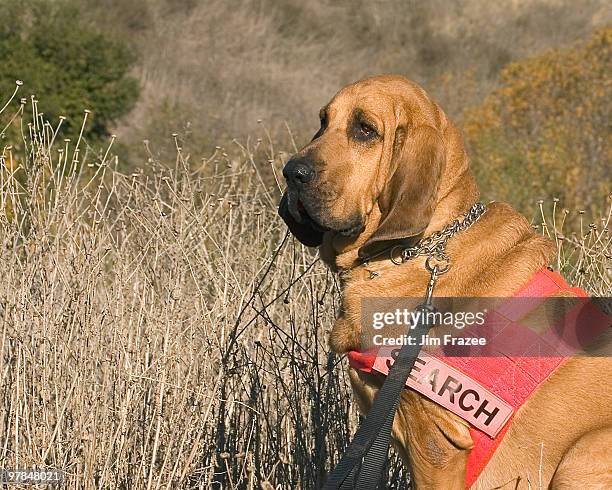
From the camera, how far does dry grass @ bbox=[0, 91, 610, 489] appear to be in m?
4.27

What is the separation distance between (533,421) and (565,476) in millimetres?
201

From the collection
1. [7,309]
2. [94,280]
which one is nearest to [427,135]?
[94,280]

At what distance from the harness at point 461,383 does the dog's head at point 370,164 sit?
281 mm

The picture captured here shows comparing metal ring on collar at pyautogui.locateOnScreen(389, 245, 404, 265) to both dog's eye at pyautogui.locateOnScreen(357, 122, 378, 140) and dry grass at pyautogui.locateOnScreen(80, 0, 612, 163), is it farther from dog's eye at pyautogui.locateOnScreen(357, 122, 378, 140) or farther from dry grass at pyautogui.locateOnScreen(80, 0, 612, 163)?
dry grass at pyautogui.locateOnScreen(80, 0, 612, 163)

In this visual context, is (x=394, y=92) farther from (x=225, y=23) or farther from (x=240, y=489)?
(x=225, y=23)

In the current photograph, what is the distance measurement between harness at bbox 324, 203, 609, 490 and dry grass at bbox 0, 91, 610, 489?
1117mm

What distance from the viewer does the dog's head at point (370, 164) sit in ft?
11.4

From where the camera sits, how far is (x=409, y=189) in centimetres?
343

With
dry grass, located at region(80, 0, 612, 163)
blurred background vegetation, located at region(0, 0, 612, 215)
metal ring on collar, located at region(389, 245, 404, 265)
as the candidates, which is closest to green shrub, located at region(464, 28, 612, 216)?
blurred background vegetation, located at region(0, 0, 612, 215)

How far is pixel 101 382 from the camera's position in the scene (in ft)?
14.3

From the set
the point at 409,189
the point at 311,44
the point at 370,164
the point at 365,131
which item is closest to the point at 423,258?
the point at 409,189

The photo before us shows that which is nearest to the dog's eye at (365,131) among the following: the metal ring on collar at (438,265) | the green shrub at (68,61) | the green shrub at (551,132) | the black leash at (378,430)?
the metal ring on collar at (438,265)

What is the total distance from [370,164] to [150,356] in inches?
64.5

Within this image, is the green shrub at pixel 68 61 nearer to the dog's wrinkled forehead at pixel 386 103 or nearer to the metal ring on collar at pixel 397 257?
the dog's wrinkled forehead at pixel 386 103
